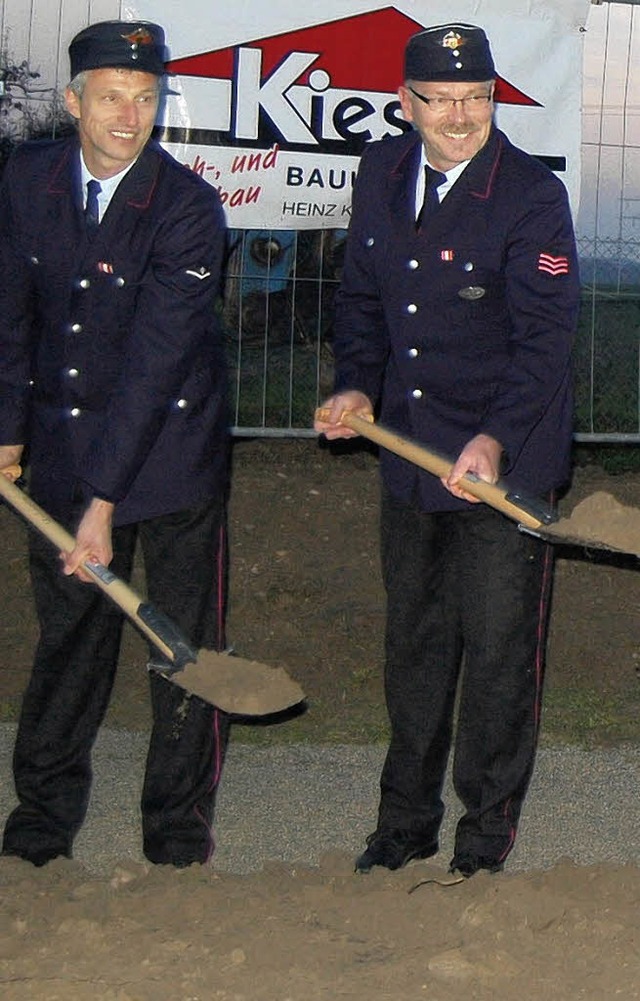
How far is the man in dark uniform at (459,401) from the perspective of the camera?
421 cm

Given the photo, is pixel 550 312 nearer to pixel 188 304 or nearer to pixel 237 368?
pixel 188 304

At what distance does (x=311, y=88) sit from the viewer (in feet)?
24.0

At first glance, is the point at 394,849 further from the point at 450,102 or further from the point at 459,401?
the point at 450,102

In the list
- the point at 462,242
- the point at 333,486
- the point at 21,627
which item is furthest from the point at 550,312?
the point at 333,486

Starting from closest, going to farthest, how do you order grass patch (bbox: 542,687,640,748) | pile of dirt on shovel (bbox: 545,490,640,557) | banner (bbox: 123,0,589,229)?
pile of dirt on shovel (bbox: 545,490,640,557) → grass patch (bbox: 542,687,640,748) → banner (bbox: 123,0,589,229)

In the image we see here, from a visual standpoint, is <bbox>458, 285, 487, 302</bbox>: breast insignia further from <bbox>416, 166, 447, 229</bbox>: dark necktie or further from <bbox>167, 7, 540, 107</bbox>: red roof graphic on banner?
<bbox>167, 7, 540, 107</bbox>: red roof graphic on banner

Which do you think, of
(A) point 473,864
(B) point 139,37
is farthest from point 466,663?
(B) point 139,37

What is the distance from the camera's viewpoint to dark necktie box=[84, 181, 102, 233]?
4188 mm

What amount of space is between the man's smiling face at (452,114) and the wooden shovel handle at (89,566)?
1313 millimetres

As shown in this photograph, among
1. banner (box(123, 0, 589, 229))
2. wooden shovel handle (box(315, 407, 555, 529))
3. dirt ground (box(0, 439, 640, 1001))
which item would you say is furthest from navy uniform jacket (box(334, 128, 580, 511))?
banner (box(123, 0, 589, 229))

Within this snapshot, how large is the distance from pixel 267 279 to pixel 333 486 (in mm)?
1102

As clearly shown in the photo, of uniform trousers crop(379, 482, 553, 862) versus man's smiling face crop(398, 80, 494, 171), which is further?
uniform trousers crop(379, 482, 553, 862)

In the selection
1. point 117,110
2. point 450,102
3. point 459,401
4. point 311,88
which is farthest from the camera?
point 311,88

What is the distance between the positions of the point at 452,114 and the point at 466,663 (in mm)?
1382
